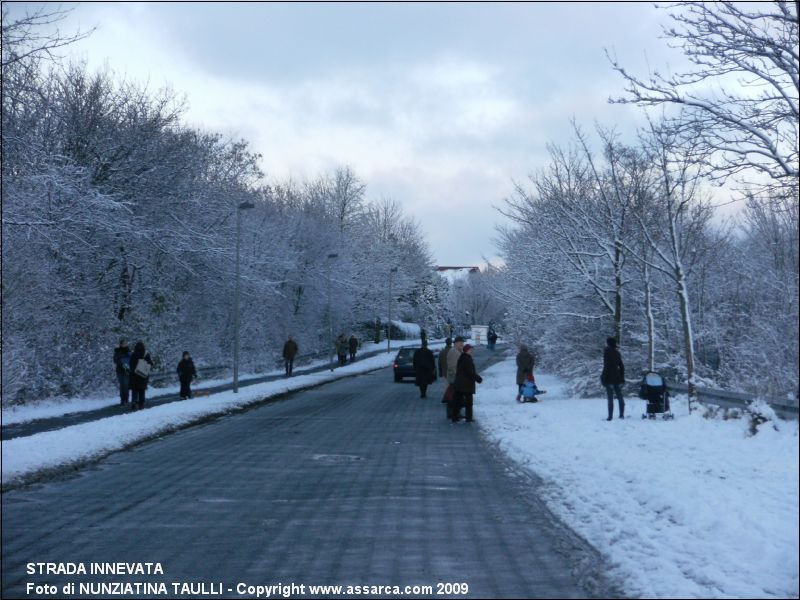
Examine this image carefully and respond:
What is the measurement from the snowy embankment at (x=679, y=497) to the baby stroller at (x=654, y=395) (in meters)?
0.49

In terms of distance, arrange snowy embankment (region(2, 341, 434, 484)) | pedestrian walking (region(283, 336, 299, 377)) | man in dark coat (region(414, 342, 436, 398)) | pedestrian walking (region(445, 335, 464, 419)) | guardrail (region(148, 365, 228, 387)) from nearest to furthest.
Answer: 1. snowy embankment (region(2, 341, 434, 484))
2. pedestrian walking (region(445, 335, 464, 419))
3. man in dark coat (region(414, 342, 436, 398))
4. guardrail (region(148, 365, 228, 387))
5. pedestrian walking (region(283, 336, 299, 377))

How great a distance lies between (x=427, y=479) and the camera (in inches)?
481

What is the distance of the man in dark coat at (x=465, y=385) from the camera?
21.5 meters

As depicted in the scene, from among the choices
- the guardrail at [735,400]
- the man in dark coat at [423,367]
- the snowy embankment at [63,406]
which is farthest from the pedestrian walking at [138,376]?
the guardrail at [735,400]

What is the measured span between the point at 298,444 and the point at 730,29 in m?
10.7

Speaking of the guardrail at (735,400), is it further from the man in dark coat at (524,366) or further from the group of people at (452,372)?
the man in dark coat at (524,366)

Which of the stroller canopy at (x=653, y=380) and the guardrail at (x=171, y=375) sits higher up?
the stroller canopy at (x=653, y=380)

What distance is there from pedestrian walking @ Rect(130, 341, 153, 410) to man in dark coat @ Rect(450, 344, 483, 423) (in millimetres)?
9811

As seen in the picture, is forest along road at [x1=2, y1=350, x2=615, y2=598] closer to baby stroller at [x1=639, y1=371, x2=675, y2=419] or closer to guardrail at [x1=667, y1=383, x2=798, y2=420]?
guardrail at [x1=667, y1=383, x2=798, y2=420]

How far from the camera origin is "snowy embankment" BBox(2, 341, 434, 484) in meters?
13.6

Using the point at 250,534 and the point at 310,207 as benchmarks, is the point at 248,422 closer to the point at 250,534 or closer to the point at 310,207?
the point at 250,534

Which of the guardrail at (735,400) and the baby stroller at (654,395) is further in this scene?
the baby stroller at (654,395)

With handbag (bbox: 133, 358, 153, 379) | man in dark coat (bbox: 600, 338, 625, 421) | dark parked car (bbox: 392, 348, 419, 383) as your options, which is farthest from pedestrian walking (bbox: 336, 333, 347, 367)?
man in dark coat (bbox: 600, 338, 625, 421)

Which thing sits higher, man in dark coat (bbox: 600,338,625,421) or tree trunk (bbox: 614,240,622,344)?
tree trunk (bbox: 614,240,622,344)
